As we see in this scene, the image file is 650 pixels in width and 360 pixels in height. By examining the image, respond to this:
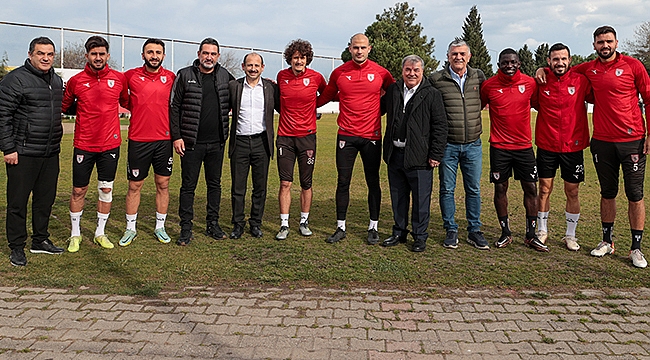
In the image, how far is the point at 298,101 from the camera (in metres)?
6.59

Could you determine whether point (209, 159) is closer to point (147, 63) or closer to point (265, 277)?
point (147, 63)

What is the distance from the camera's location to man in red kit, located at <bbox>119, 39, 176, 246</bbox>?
20.3ft

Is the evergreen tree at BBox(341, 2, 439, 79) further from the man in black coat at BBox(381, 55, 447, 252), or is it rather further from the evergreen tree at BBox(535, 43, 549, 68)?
the man in black coat at BBox(381, 55, 447, 252)

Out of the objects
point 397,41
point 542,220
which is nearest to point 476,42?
point 397,41

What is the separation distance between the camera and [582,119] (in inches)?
241

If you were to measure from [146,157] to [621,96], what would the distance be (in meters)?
5.12

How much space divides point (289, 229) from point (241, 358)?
3.55 meters

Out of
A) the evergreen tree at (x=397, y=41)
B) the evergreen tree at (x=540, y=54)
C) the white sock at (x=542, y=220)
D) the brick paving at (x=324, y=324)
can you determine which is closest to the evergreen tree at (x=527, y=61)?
the evergreen tree at (x=540, y=54)

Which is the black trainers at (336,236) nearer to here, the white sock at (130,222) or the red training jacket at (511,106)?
the red training jacket at (511,106)

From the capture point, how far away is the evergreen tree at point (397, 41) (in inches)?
2020

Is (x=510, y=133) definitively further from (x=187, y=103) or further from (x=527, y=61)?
(x=527, y=61)

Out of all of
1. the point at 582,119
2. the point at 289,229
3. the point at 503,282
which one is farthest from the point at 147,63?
the point at 582,119

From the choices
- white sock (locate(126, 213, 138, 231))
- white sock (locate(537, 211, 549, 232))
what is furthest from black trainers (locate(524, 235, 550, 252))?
white sock (locate(126, 213, 138, 231))

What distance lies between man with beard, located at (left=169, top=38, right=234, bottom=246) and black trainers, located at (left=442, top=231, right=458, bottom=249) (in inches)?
103
